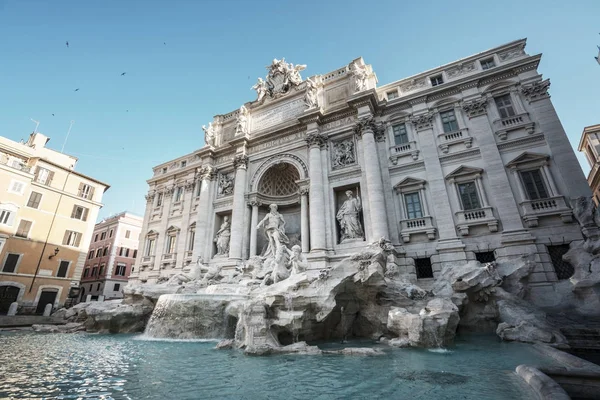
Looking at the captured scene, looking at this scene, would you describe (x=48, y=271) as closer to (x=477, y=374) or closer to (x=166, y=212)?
(x=166, y=212)

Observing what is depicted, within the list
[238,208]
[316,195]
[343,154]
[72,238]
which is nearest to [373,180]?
[343,154]

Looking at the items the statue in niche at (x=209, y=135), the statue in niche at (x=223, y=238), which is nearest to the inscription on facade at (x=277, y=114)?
the statue in niche at (x=209, y=135)

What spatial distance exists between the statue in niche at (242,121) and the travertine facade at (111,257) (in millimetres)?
24594

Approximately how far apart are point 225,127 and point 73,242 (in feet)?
59.2

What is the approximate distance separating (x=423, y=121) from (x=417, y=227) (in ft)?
20.6

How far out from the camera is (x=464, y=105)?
15266 millimetres

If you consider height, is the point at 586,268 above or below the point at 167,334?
above

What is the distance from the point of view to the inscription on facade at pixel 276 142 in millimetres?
19297

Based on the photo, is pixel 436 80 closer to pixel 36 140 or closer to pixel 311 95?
pixel 311 95

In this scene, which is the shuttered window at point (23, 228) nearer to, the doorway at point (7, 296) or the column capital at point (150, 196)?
the doorway at point (7, 296)

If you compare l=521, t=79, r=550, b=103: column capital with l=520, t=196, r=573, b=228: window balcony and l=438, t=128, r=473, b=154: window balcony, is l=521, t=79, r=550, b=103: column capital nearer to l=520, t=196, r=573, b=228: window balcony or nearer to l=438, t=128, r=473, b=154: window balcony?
l=438, t=128, r=473, b=154: window balcony

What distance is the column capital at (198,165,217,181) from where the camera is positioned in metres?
21.9

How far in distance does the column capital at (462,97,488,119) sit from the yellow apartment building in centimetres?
3283

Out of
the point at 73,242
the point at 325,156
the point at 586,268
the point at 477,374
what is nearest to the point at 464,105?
the point at 325,156
